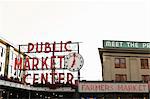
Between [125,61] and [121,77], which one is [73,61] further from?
[125,61]

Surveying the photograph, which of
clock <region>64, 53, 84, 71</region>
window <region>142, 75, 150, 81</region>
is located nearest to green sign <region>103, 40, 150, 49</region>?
window <region>142, 75, 150, 81</region>

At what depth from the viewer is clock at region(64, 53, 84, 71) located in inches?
1091

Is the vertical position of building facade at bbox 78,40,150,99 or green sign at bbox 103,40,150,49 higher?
green sign at bbox 103,40,150,49

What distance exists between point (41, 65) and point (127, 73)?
13.0 metres

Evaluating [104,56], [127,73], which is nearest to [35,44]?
[104,56]

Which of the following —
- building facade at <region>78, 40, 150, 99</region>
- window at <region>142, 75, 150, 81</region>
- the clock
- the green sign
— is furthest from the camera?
the green sign

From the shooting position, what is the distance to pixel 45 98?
30.2 meters

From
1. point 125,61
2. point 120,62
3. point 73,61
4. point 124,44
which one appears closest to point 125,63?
point 125,61

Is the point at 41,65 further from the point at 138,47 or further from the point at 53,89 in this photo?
the point at 138,47

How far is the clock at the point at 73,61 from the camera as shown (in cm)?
2772

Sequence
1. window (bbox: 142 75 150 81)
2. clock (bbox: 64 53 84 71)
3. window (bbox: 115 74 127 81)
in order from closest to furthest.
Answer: clock (bbox: 64 53 84 71) < window (bbox: 115 74 127 81) < window (bbox: 142 75 150 81)

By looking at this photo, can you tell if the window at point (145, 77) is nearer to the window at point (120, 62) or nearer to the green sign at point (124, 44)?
the window at point (120, 62)

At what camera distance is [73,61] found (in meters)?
28.1

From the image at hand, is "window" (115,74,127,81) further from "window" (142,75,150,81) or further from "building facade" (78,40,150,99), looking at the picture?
"window" (142,75,150,81)
